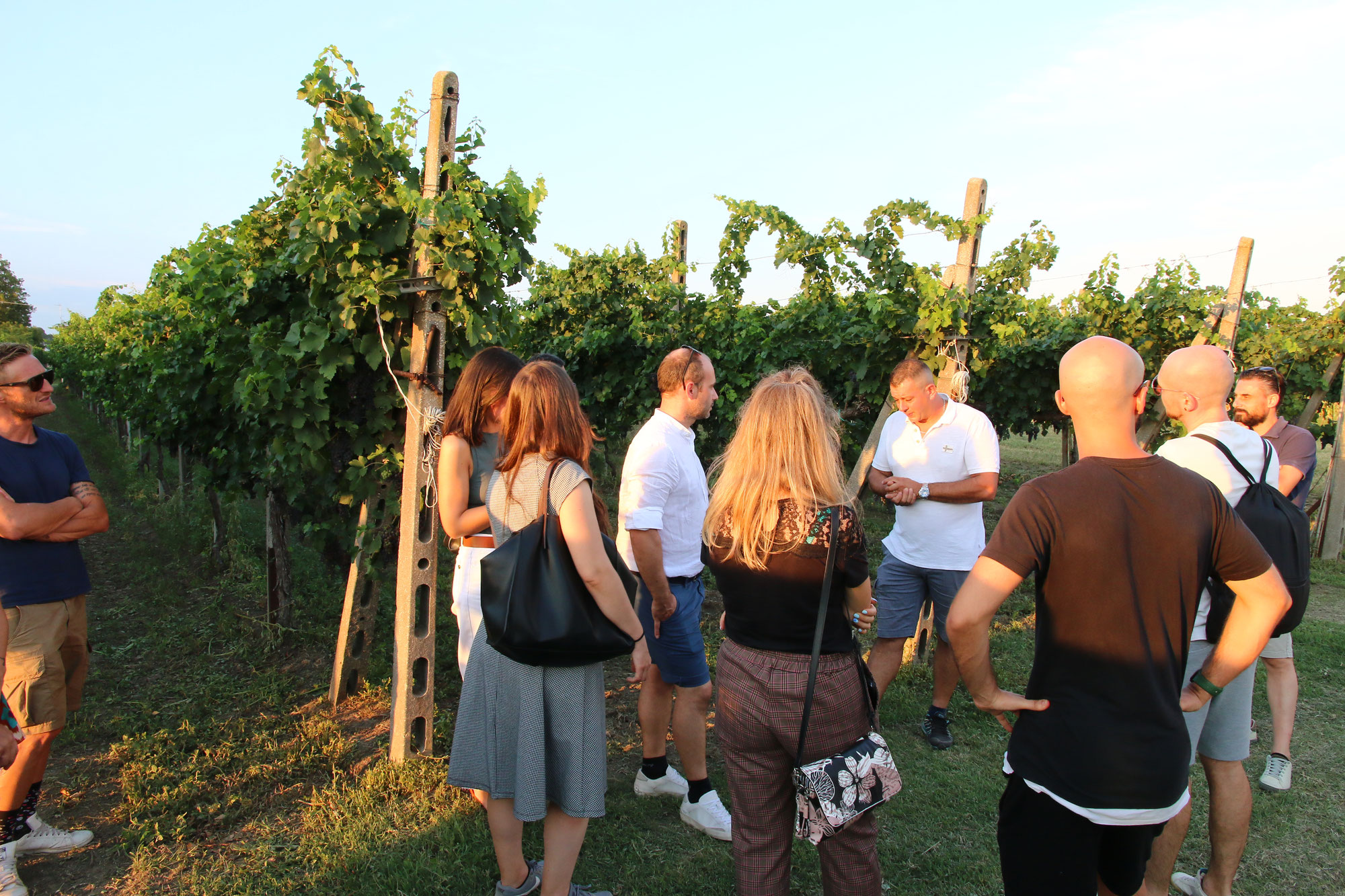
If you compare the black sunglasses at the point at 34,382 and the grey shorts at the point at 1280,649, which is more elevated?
the black sunglasses at the point at 34,382

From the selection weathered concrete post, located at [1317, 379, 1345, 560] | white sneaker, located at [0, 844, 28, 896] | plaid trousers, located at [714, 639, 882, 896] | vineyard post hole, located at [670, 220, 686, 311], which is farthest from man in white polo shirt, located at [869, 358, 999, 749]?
weathered concrete post, located at [1317, 379, 1345, 560]

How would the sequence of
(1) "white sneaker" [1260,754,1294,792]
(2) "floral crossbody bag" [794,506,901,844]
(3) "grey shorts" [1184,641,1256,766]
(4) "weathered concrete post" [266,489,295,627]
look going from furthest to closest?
1. (4) "weathered concrete post" [266,489,295,627]
2. (1) "white sneaker" [1260,754,1294,792]
3. (3) "grey shorts" [1184,641,1256,766]
4. (2) "floral crossbody bag" [794,506,901,844]

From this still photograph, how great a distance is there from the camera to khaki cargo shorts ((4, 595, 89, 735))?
2715mm

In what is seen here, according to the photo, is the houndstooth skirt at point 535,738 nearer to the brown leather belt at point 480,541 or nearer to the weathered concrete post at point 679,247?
the brown leather belt at point 480,541

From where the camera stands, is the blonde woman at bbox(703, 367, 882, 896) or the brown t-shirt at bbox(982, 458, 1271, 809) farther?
the blonde woman at bbox(703, 367, 882, 896)

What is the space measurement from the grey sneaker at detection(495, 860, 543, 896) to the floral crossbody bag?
1.03 m

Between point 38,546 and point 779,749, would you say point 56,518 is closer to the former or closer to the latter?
point 38,546

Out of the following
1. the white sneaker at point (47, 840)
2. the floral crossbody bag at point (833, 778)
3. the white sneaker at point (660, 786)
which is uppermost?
the floral crossbody bag at point (833, 778)

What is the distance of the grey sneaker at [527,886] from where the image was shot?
2.48m

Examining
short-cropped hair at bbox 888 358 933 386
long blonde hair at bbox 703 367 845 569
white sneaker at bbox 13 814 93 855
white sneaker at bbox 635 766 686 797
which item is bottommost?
white sneaker at bbox 13 814 93 855

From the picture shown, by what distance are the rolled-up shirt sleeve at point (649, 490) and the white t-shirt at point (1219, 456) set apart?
5.52 ft

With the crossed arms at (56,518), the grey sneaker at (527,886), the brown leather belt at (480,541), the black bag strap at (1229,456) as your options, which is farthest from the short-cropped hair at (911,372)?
the crossed arms at (56,518)

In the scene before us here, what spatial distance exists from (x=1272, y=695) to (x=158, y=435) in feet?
25.0

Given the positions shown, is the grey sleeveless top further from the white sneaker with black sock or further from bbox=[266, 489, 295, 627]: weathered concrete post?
bbox=[266, 489, 295, 627]: weathered concrete post
